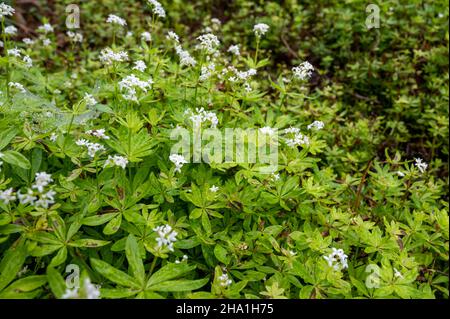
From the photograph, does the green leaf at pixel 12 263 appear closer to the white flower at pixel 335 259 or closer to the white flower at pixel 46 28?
the white flower at pixel 335 259

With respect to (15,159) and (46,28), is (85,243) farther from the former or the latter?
(46,28)

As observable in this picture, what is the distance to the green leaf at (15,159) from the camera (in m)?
Answer: 2.46

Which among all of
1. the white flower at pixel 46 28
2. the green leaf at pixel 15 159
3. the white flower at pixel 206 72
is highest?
the white flower at pixel 46 28

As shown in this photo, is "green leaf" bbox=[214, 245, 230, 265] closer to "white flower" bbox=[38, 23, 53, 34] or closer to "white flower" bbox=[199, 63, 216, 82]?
"white flower" bbox=[199, 63, 216, 82]

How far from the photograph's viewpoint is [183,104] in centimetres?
352

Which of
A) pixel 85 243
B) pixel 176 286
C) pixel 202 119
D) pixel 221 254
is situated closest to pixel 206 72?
pixel 202 119

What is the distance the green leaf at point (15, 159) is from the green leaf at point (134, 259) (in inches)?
30.3

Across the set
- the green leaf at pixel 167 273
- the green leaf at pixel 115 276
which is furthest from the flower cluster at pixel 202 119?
the green leaf at pixel 115 276

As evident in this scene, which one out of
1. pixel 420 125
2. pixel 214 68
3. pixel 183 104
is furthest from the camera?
pixel 420 125
